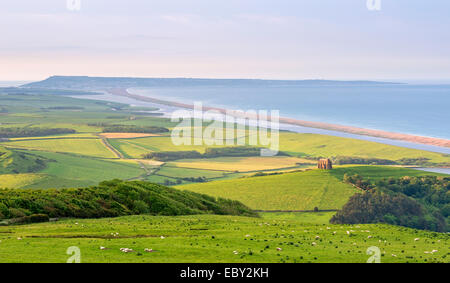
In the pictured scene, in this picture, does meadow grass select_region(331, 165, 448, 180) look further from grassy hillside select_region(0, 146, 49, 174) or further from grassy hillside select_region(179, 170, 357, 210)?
grassy hillside select_region(0, 146, 49, 174)

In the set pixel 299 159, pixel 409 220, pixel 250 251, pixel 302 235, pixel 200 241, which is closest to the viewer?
pixel 250 251

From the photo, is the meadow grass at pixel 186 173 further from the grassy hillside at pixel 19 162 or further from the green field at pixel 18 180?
the green field at pixel 18 180

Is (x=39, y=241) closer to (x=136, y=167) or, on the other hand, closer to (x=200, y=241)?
(x=200, y=241)

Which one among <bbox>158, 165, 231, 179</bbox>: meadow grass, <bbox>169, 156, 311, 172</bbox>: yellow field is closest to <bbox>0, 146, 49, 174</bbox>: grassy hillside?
<bbox>158, 165, 231, 179</bbox>: meadow grass

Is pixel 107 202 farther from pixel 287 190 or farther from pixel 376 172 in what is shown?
pixel 376 172

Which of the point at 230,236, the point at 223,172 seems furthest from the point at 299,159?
the point at 230,236

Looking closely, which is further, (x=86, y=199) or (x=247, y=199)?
(x=247, y=199)
